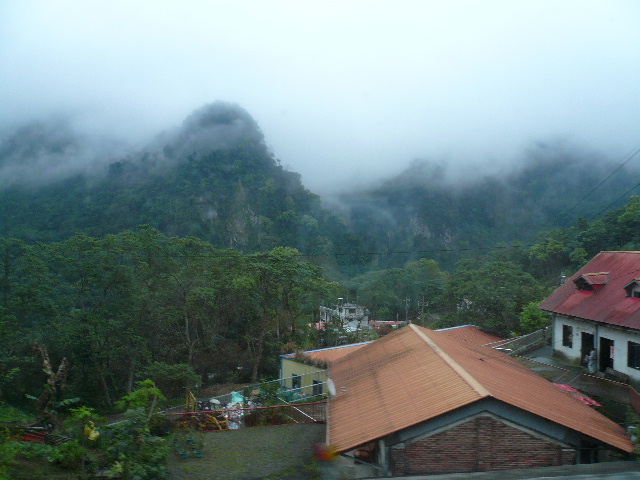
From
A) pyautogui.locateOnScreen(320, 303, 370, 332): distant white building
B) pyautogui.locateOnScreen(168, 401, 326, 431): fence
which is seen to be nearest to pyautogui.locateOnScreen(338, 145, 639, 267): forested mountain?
pyautogui.locateOnScreen(320, 303, 370, 332): distant white building

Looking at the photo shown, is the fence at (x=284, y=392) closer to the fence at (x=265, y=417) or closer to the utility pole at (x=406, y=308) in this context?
the fence at (x=265, y=417)

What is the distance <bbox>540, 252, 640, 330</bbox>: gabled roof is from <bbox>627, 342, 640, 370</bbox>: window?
1.56ft

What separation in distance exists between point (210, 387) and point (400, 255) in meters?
33.3

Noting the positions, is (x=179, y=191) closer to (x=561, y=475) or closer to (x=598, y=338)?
(x=598, y=338)

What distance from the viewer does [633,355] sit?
36.1 feet

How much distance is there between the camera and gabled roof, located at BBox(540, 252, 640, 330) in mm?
11539

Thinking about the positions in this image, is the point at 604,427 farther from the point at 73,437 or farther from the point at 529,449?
the point at 73,437

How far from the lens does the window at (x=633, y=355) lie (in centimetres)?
1085

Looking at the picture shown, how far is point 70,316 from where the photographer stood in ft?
63.7

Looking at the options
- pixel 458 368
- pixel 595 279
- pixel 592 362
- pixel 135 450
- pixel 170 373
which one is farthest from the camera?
pixel 170 373

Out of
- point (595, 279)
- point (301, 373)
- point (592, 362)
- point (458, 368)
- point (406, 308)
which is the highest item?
point (595, 279)

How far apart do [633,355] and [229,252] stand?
16.3 m

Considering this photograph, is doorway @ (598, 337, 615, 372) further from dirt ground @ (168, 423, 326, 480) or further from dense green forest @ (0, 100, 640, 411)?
dirt ground @ (168, 423, 326, 480)

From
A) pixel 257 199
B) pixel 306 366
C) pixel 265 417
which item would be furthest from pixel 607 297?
pixel 257 199
